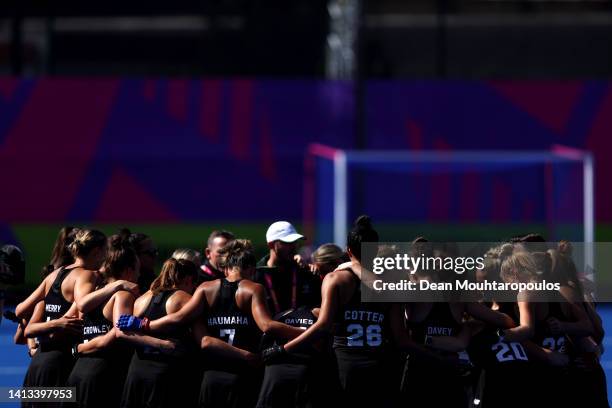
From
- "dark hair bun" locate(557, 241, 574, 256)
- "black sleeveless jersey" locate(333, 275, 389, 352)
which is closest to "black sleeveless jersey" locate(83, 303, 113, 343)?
"black sleeveless jersey" locate(333, 275, 389, 352)

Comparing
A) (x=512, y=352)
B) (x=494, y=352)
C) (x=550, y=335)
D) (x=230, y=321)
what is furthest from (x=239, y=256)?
(x=550, y=335)

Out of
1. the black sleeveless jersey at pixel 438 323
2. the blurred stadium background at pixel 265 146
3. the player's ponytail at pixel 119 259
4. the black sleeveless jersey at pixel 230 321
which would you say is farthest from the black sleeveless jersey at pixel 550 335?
the blurred stadium background at pixel 265 146

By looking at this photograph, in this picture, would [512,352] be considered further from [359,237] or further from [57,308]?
[57,308]

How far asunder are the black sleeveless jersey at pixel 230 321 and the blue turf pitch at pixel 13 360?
3.15 meters

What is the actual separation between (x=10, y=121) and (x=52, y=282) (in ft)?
58.6

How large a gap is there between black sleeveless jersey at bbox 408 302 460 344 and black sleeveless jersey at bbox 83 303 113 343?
235 centimetres

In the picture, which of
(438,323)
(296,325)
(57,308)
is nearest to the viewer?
(438,323)

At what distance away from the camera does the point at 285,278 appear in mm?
9039

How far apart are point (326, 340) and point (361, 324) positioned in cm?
29

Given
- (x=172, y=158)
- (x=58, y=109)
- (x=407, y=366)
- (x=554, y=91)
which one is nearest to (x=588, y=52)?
(x=554, y=91)

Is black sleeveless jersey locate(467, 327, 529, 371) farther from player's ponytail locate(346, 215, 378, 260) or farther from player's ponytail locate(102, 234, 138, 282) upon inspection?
player's ponytail locate(102, 234, 138, 282)

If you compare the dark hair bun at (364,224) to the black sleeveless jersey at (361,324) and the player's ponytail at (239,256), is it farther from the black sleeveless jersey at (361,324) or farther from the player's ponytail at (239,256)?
the player's ponytail at (239,256)

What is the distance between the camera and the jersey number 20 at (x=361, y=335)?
26.9ft

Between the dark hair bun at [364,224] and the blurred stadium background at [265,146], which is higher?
the blurred stadium background at [265,146]
